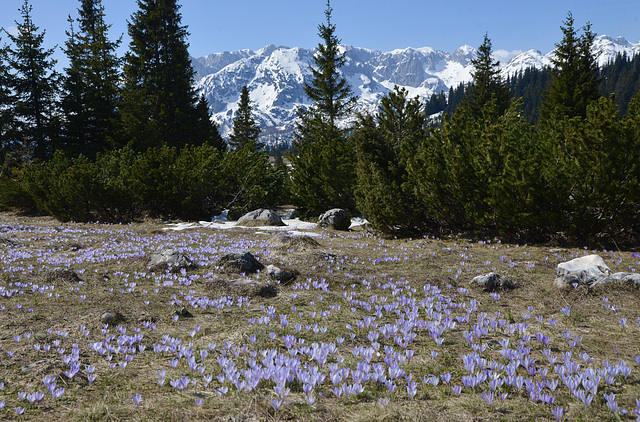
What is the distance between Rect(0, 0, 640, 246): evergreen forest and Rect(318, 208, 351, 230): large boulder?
1.10 meters

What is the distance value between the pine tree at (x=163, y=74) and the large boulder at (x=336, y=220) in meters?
21.3

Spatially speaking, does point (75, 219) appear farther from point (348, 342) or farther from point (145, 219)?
point (348, 342)

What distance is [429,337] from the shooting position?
12.1 ft

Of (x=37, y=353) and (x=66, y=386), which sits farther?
(x=37, y=353)

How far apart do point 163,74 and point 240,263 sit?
1246 inches

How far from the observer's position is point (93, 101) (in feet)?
98.1

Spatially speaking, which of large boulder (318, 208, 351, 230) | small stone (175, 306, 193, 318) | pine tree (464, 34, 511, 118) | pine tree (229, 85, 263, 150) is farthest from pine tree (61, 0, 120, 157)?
pine tree (464, 34, 511, 118)

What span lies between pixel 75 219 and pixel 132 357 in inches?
669

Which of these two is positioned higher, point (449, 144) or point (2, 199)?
point (449, 144)

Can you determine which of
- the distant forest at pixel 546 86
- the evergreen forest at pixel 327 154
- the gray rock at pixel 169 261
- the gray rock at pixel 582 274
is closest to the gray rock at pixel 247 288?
the gray rock at pixel 169 261

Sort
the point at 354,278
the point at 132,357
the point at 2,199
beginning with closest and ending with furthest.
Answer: the point at 132,357
the point at 354,278
the point at 2,199

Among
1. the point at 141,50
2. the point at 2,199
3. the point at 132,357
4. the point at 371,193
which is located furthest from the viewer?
the point at 141,50

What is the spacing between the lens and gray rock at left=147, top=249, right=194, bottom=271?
6621 mm

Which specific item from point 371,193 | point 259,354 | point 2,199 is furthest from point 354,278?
point 2,199
